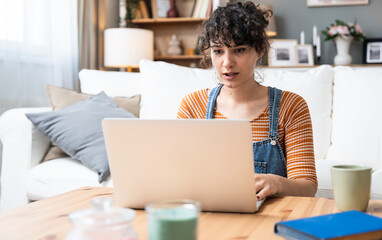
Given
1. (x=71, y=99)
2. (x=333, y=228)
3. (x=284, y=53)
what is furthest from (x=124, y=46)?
(x=333, y=228)

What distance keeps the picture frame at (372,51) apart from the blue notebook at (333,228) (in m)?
3.52

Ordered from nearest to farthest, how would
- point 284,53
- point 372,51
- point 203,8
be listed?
point 372,51, point 284,53, point 203,8

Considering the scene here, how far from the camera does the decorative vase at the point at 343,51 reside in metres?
3.94

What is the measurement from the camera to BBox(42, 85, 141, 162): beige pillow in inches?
89.0

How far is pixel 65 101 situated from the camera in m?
2.39

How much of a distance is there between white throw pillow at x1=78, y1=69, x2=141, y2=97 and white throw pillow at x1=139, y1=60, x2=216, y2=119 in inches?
4.4

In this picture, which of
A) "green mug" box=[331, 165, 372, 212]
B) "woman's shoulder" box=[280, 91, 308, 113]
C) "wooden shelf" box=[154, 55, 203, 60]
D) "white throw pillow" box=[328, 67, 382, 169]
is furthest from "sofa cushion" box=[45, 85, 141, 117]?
"wooden shelf" box=[154, 55, 203, 60]

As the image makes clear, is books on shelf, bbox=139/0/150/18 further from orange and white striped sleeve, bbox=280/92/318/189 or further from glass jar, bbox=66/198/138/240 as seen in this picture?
glass jar, bbox=66/198/138/240

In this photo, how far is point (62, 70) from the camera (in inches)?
135

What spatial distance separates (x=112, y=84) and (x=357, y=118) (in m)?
1.31

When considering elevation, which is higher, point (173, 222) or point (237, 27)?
point (237, 27)

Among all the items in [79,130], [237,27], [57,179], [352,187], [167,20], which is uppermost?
[167,20]

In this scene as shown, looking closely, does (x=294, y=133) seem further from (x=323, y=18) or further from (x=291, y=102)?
(x=323, y=18)

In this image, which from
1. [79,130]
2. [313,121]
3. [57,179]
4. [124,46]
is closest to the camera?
[57,179]
